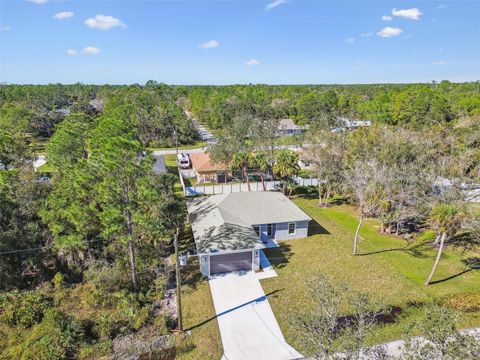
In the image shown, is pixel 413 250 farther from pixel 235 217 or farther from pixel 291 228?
pixel 235 217

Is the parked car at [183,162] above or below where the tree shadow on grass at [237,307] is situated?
above

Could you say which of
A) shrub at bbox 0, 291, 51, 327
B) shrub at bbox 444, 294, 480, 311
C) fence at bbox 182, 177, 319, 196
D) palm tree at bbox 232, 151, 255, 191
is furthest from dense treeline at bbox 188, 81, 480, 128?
shrub at bbox 0, 291, 51, 327

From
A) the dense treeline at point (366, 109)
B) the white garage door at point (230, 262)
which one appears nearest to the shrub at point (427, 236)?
the white garage door at point (230, 262)

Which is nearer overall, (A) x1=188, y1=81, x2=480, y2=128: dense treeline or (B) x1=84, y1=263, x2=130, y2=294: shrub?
(B) x1=84, y1=263, x2=130, y2=294: shrub


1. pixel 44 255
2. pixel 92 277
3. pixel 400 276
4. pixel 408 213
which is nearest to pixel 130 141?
pixel 92 277

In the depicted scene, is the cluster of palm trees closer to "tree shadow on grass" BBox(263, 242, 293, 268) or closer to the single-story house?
the single-story house

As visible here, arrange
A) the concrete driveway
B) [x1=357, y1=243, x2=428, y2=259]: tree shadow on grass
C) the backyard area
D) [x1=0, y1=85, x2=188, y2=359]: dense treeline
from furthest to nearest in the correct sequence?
[x1=357, y1=243, x2=428, y2=259]: tree shadow on grass
the backyard area
[x1=0, y1=85, x2=188, y2=359]: dense treeline
the concrete driveway

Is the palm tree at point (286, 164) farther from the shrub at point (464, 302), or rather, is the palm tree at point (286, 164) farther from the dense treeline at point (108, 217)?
the shrub at point (464, 302)

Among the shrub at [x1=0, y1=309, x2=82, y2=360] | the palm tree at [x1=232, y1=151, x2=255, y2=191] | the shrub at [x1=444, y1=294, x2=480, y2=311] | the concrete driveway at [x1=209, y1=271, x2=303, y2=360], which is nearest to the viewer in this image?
the shrub at [x1=0, y1=309, x2=82, y2=360]

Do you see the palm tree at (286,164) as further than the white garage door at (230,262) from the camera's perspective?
Yes
